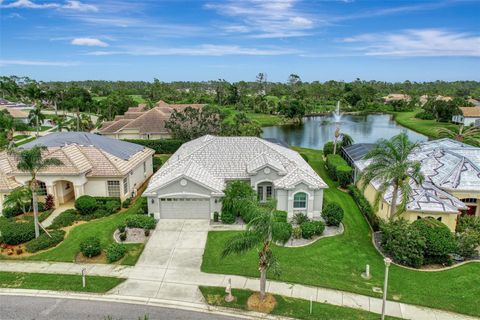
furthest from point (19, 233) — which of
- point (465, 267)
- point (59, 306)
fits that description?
point (465, 267)

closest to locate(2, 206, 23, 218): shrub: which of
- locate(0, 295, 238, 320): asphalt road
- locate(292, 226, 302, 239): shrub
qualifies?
locate(0, 295, 238, 320): asphalt road

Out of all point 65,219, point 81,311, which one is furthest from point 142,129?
point 81,311

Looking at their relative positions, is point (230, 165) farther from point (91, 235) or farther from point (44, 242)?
point (44, 242)

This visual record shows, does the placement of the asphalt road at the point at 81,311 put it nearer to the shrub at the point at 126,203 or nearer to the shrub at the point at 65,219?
the shrub at the point at 65,219

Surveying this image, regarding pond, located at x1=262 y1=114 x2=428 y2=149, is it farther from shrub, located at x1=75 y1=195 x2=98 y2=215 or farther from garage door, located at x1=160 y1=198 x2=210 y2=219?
shrub, located at x1=75 y1=195 x2=98 y2=215

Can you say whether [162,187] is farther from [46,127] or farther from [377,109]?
[377,109]

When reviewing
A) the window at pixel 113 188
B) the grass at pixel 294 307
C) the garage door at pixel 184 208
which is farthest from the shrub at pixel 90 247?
the window at pixel 113 188

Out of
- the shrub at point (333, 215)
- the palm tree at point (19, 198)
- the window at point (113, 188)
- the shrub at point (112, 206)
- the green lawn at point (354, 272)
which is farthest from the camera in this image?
the window at point (113, 188)
